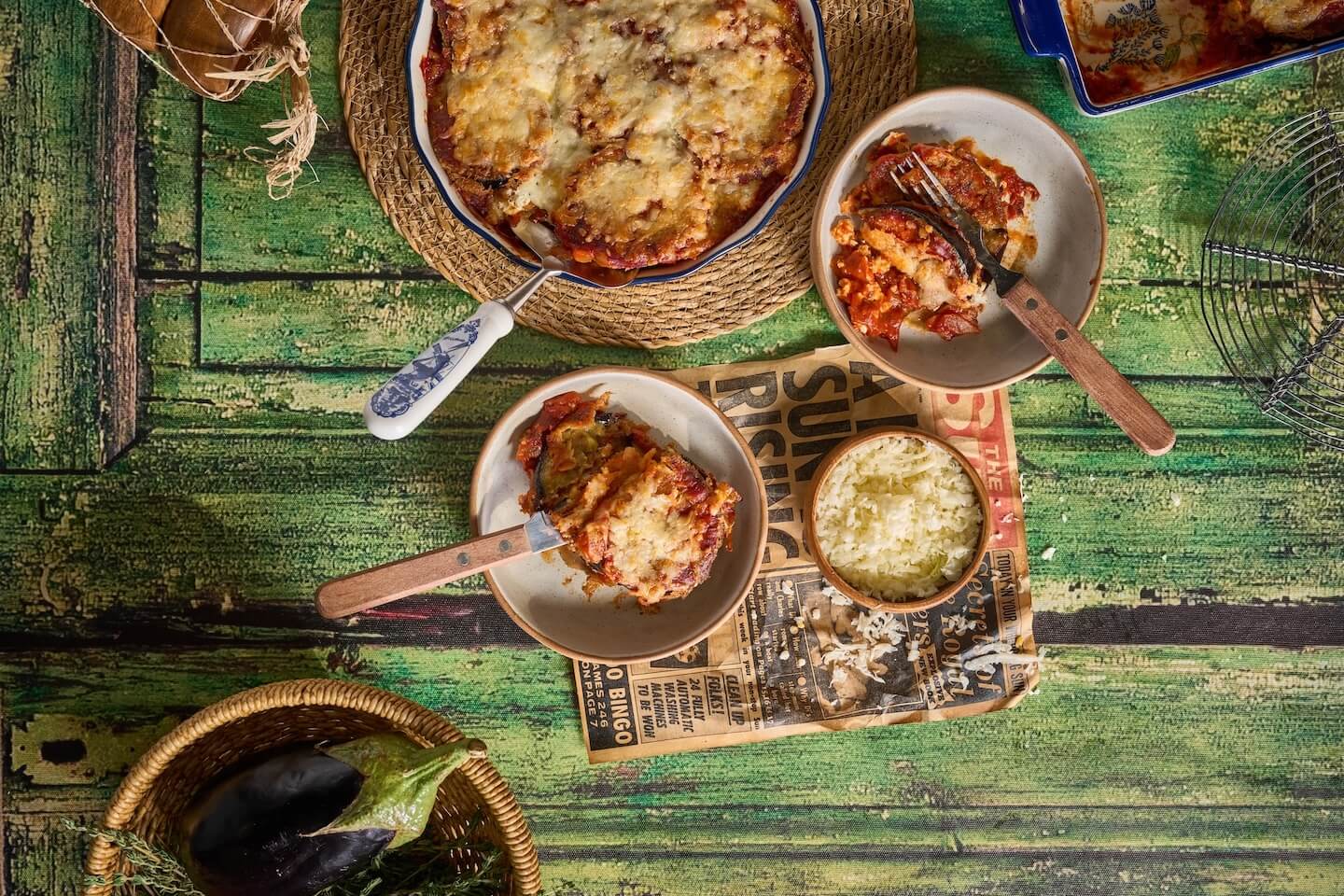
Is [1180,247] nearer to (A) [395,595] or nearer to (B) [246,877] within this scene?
(A) [395,595]

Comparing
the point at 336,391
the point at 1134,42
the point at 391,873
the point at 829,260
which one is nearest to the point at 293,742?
the point at 391,873

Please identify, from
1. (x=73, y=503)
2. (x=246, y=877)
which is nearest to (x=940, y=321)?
(x=246, y=877)

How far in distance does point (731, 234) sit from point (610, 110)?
15.3 inches

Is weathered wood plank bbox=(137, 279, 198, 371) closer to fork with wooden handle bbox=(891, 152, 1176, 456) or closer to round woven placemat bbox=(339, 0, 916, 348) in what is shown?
round woven placemat bbox=(339, 0, 916, 348)

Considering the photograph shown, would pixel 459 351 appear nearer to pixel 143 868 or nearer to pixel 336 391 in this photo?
pixel 336 391

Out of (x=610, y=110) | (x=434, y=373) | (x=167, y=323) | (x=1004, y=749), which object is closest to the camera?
(x=434, y=373)

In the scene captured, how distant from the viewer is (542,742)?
8.77 ft

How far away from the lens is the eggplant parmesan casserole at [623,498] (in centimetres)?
231

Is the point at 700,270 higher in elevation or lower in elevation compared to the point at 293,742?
higher

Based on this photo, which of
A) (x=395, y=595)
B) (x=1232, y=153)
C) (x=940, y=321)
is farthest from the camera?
(x=1232, y=153)

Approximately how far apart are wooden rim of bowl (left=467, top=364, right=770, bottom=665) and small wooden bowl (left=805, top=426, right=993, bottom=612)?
136 millimetres

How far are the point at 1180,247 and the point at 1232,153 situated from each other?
0.92 ft

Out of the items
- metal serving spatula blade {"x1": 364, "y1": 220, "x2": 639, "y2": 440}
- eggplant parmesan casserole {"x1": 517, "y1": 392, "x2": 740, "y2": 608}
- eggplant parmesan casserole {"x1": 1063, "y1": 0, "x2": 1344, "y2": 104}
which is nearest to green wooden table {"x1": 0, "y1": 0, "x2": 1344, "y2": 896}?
eggplant parmesan casserole {"x1": 1063, "y1": 0, "x2": 1344, "y2": 104}

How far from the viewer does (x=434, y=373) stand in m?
2.16
